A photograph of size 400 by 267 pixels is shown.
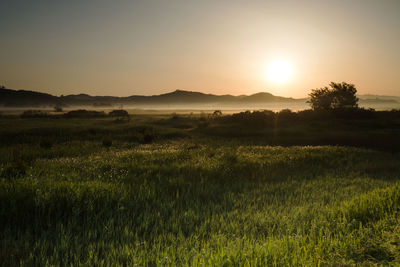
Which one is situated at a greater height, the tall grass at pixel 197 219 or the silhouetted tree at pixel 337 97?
the silhouetted tree at pixel 337 97

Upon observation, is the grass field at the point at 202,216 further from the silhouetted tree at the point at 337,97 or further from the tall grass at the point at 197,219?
the silhouetted tree at the point at 337,97

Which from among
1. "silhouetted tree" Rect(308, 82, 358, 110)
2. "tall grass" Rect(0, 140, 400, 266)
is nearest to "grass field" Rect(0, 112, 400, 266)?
"tall grass" Rect(0, 140, 400, 266)

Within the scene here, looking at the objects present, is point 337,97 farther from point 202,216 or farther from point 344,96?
point 202,216

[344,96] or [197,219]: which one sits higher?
[344,96]

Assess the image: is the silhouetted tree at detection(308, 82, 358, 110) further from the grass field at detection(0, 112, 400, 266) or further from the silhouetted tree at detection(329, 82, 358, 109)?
the grass field at detection(0, 112, 400, 266)

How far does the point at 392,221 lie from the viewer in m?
6.39

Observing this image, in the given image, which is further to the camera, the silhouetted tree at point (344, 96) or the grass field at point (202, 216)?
the silhouetted tree at point (344, 96)

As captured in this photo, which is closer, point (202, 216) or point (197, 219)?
point (197, 219)

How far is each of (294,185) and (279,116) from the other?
3772cm

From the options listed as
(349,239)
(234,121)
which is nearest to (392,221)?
(349,239)

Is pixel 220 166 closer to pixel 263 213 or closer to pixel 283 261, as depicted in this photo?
pixel 263 213

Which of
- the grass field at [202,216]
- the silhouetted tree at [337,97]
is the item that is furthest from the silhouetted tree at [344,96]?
the grass field at [202,216]

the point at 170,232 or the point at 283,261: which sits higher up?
the point at 283,261

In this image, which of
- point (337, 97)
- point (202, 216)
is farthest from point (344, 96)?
point (202, 216)
